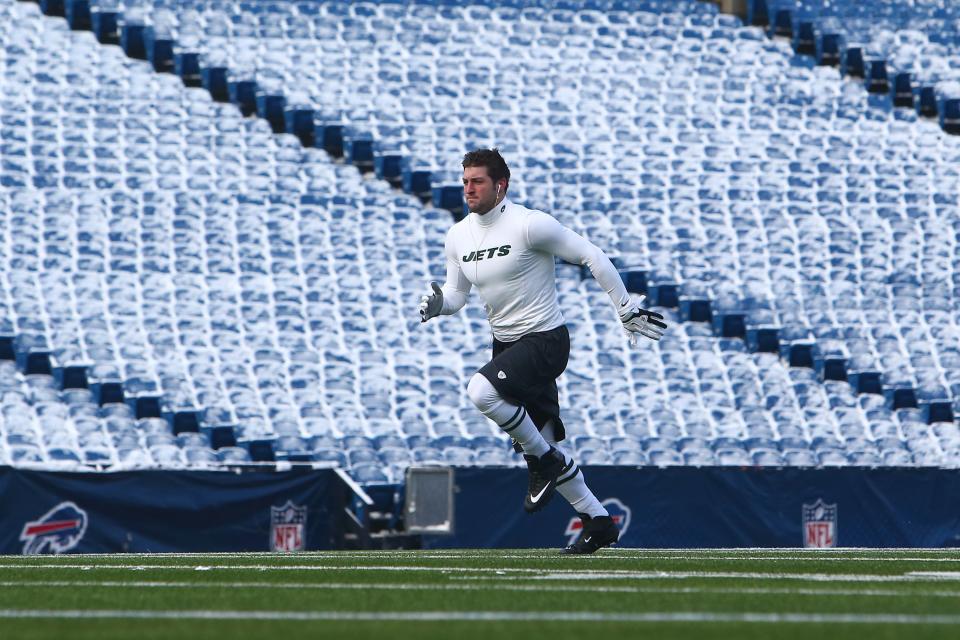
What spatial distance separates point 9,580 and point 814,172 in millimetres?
15612

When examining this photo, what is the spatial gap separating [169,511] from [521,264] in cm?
572

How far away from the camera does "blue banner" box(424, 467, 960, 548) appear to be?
12672mm

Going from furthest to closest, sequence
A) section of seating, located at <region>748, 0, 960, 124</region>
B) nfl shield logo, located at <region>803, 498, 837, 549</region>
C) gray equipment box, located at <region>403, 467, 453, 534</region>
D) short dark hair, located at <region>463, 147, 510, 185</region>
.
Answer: section of seating, located at <region>748, 0, 960, 124</region>, nfl shield logo, located at <region>803, 498, 837, 549</region>, gray equipment box, located at <region>403, 467, 453, 534</region>, short dark hair, located at <region>463, 147, 510, 185</region>

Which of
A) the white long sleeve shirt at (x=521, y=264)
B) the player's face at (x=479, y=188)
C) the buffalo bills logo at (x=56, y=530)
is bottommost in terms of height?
the buffalo bills logo at (x=56, y=530)

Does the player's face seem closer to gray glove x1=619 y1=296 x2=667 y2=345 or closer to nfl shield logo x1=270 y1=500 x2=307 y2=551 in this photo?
gray glove x1=619 y1=296 x2=667 y2=345

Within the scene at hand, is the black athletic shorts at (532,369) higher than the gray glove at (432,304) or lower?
lower

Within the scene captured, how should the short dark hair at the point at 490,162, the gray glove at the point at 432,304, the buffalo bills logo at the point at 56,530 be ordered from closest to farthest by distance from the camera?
the short dark hair at the point at 490,162 < the gray glove at the point at 432,304 < the buffalo bills logo at the point at 56,530

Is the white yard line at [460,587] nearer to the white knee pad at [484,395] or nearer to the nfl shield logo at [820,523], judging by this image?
the white knee pad at [484,395]

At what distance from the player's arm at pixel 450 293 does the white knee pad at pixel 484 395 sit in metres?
0.48

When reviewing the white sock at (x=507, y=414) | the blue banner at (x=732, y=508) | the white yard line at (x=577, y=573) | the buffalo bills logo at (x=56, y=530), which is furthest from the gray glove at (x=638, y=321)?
the buffalo bills logo at (x=56, y=530)

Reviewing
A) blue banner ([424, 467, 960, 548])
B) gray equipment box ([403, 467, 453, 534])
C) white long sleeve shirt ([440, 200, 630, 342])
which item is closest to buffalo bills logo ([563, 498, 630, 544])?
blue banner ([424, 467, 960, 548])

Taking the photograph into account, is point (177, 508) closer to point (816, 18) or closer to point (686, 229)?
point (686, 229)

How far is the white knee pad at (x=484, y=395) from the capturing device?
696cm

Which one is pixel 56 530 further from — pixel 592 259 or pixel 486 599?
pixel 486 599
